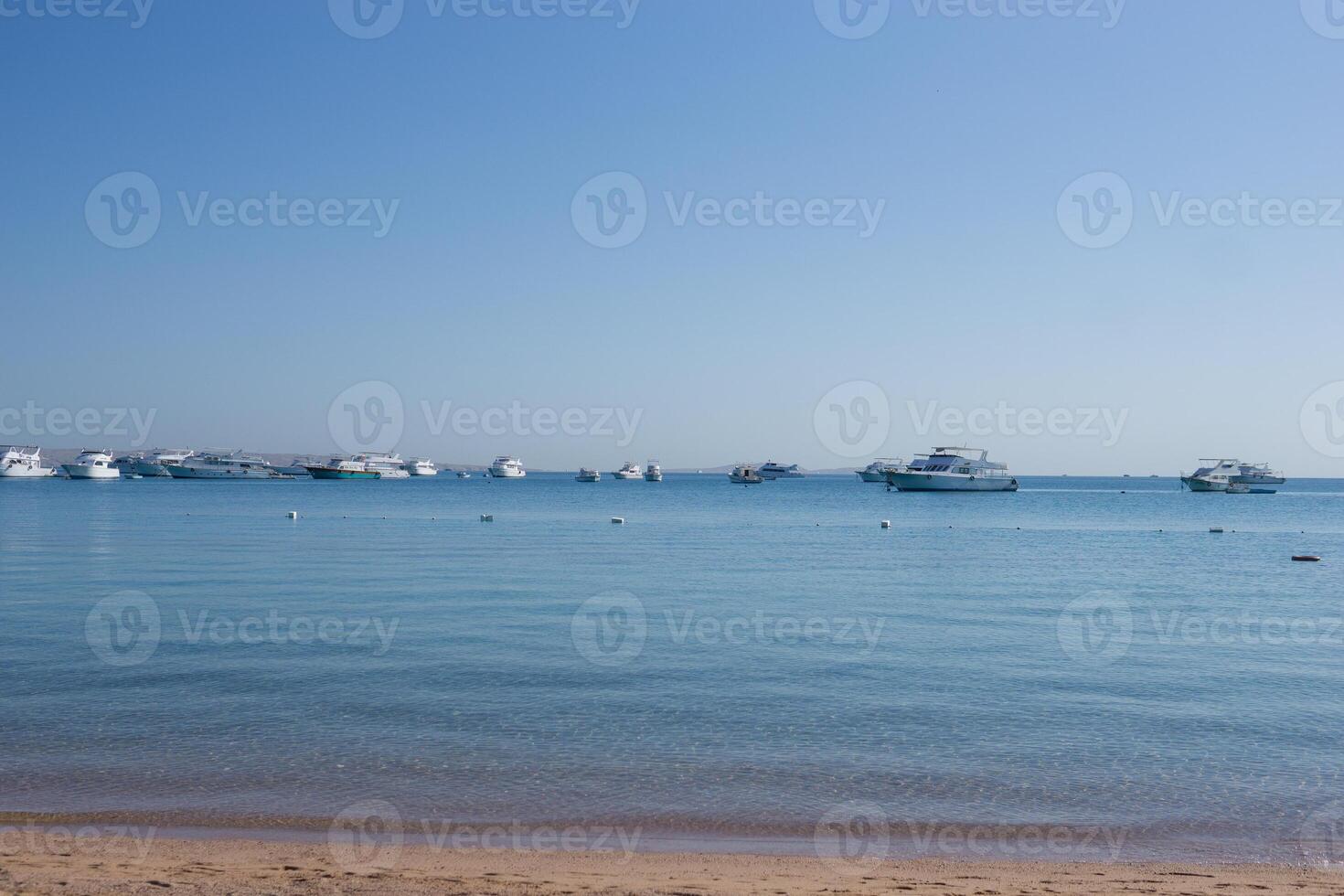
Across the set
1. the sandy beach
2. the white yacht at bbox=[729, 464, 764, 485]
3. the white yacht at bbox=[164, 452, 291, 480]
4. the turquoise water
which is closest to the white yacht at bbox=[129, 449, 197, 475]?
the white yacht at bbox=[164, 452, 291, 480]

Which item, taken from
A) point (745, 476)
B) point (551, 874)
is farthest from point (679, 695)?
point (745, 476)

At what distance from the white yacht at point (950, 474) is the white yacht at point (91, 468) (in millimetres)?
133931

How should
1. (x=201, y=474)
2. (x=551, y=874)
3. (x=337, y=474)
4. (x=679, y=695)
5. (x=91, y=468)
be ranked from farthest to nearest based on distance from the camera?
(x=337, y=474), (x=201, y=474), (x=91, y=468), (x=679, y=695), (x=551, y=874)

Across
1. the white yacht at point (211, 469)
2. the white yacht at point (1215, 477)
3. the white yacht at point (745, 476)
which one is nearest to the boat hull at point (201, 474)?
the white yacht at point (211, 469)

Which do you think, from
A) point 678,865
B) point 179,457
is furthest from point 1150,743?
point 179,457

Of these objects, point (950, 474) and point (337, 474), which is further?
point (337, 474)

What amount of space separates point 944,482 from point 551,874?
370 feet

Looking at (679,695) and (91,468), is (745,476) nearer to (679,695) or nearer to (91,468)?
(91,468)

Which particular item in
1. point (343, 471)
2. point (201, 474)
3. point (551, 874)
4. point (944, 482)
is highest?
point (944, 482)

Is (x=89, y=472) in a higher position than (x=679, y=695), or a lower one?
higher

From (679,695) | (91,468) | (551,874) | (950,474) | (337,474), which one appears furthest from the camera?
(337,474)

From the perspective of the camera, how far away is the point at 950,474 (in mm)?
116062

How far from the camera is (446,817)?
33.9ft

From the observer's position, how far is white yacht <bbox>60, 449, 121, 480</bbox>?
169 meters
